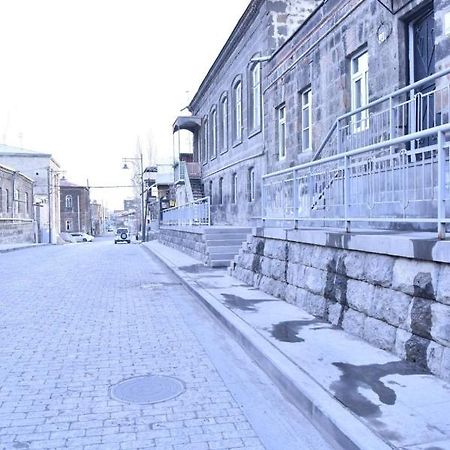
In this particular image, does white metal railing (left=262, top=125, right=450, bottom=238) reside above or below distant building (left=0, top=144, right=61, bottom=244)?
below

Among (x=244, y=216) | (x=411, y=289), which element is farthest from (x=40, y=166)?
(x=411, y=289)

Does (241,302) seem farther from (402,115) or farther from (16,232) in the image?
(16,232)

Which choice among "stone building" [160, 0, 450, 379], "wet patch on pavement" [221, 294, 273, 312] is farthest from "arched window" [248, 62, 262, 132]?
"wet patch on pavement" [221, 294, 273, 312]

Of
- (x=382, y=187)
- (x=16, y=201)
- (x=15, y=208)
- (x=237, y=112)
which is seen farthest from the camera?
(x=16, y=201)

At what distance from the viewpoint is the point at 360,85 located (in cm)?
1144

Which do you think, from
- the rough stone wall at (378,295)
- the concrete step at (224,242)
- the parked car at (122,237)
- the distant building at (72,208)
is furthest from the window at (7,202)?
the distant building at (72,208)

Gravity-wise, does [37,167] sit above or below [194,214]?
above

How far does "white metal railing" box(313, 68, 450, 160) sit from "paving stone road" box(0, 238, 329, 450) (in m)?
4.74

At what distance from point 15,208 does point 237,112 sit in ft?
87.3

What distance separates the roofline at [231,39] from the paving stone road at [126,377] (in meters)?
13.6

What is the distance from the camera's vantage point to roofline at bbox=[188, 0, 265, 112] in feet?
62.2

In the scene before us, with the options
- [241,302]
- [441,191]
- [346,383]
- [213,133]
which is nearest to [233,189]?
[213,133]

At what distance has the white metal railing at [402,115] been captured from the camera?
796 cm

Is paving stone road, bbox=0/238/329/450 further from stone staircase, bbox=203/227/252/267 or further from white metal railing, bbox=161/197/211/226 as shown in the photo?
white metal railing, bbox=161/197/211/226
